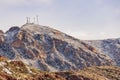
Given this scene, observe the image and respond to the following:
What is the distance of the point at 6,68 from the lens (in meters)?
178

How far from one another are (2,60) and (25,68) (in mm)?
11470

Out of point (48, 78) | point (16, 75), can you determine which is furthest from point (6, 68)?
point (48, 78)

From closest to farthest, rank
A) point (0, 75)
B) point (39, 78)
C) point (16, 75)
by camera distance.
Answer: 1. point (0, 75)
2. point (16, 75)
3. point (39, 78)

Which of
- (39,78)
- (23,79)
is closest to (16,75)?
(23,79)

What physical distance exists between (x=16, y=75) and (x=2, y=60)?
1741cm

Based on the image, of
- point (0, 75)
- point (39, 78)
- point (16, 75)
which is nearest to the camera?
point (0, 75)

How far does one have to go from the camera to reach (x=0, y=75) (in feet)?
529

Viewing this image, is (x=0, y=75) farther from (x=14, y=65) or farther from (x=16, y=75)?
(x=14, y=65)

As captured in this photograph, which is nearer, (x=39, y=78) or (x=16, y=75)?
(x=16, y=75)

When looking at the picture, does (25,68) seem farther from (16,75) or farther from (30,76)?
(16,75)

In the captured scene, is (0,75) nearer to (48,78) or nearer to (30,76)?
(30,76)

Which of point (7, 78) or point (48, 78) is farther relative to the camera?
point (48, 78)

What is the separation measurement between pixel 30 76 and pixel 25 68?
7.03 metres

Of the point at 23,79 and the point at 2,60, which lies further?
the point at 2,60
